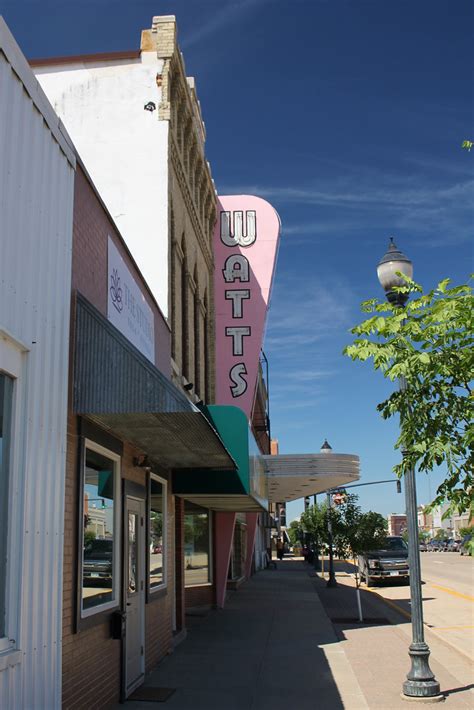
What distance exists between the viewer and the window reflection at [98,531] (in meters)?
7.47

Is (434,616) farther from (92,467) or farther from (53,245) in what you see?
(53,245)

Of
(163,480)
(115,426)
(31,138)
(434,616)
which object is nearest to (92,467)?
(115,426)

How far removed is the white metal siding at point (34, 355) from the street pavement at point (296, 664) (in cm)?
341

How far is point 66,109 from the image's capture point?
48.6 feet

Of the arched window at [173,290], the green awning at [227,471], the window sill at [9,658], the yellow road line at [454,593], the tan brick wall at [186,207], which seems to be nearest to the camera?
the window sill at [9,658]

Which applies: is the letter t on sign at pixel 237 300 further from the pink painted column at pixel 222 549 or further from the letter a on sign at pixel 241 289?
the pink painted column at pixel 222 549

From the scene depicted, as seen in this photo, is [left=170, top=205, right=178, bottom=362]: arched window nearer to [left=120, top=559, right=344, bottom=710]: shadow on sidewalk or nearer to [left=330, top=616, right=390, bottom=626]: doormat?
[left=120, top=559, right=344, bottom=710]: shadow on sidewalk

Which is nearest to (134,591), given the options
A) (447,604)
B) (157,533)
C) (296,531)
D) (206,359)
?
(157,533)

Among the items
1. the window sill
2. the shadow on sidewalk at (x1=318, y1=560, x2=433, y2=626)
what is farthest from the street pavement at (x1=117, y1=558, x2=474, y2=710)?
the window sill

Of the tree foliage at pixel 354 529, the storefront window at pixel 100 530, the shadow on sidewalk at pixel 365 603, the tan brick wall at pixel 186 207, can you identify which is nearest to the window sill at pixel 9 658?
the storefront window at pixel 100 530

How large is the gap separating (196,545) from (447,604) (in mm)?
8274

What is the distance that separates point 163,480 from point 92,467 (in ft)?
13.9

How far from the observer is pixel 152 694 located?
370 inches

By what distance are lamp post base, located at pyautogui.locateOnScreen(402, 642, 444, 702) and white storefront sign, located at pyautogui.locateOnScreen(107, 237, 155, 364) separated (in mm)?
5297
